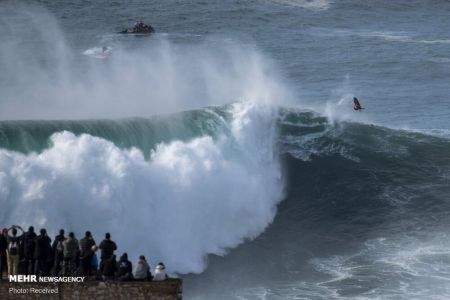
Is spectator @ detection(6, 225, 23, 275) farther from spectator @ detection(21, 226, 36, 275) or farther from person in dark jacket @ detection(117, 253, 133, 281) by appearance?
person in dark jacket @ detection(117, 253, 133, 281)

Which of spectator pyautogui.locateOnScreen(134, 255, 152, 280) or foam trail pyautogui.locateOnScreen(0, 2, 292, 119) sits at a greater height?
foam trail pyautogui.locateOnScreen(0, 2, 292, 119)

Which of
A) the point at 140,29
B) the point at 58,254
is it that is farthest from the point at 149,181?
the point at 140,29

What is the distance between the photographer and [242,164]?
39.8 m

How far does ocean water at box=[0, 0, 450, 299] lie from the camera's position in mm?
32906

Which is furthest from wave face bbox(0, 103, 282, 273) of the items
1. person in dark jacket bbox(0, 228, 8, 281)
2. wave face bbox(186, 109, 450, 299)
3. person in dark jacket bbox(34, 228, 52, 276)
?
person in dark jacket bbox(34, 228, 52, 276)

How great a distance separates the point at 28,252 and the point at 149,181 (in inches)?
404

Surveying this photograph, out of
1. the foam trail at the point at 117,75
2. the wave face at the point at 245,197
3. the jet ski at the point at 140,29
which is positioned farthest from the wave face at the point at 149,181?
the jet ski at the point at 140,29

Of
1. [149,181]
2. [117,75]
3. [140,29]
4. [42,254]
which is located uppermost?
[140,29]

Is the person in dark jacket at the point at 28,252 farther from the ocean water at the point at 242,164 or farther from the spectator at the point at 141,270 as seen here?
the ocean water at the point at 242,164

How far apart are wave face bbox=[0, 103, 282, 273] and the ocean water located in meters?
0.05

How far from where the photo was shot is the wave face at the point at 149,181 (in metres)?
32.2

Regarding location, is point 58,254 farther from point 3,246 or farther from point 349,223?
point 349,223

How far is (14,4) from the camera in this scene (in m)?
83.2

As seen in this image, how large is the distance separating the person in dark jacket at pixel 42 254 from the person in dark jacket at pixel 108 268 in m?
1.35
